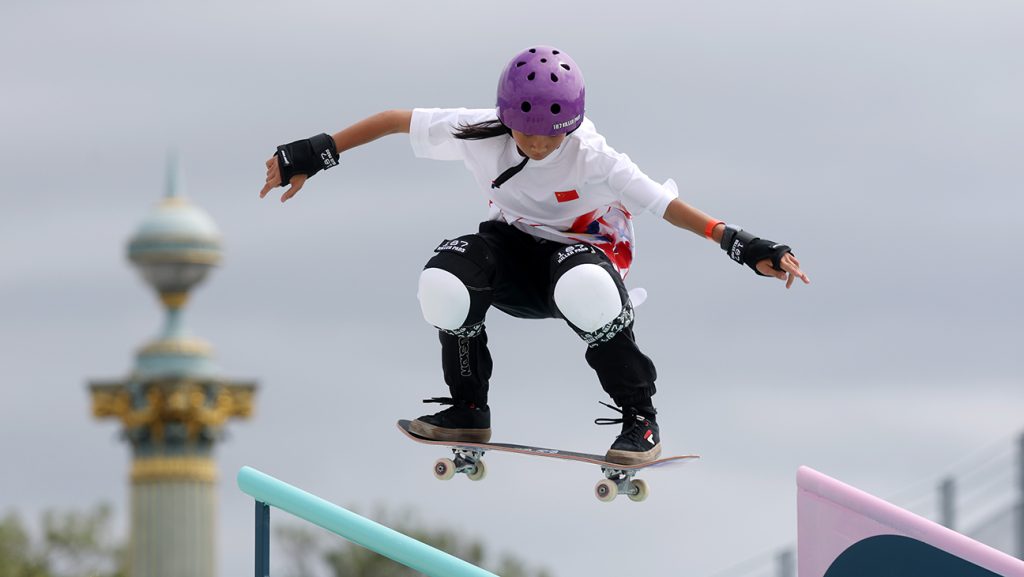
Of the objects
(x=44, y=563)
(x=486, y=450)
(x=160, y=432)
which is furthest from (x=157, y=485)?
(x=486, y=450)

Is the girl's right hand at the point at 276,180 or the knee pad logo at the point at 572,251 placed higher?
the girl's right hand at the point at 276,180

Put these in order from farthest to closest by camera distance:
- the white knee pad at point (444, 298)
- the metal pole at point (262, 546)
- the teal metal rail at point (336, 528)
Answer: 1. the white knee pad at point (444, 298)
2. the metal pole at point (262, 546)
3. the teal metal rail at point (336, 528)

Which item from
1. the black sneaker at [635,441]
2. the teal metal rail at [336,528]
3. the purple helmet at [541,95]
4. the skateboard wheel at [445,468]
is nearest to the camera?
the teal metal rail at [336,528]

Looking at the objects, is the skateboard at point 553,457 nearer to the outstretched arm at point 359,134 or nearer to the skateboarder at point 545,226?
the skateboarder at point 545,226

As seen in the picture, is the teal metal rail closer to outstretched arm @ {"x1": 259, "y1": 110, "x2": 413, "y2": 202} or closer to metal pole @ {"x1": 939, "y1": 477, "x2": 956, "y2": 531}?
outstretched arm @ {"x1": 259, "y1": 110, "x2": 413, "y2": 202}

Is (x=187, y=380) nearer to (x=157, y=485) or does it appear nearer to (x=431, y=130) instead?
(x=157, y=485)

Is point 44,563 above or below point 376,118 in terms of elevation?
below

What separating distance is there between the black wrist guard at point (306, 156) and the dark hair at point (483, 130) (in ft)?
1.73

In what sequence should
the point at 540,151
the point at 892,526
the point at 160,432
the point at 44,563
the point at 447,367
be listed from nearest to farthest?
1. the point at 892,526
2. the point at 540,151
3. the point at 447,367
4. the point at 44,563
5. the point at 160,432

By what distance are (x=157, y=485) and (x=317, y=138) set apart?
5014 centimetres

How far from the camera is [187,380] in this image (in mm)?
57188

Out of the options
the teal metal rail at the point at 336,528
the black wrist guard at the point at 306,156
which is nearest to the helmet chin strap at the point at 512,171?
the black wrist guard at the point at 306,156

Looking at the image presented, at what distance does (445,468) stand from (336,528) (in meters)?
1.50

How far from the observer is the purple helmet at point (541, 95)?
7680mm
